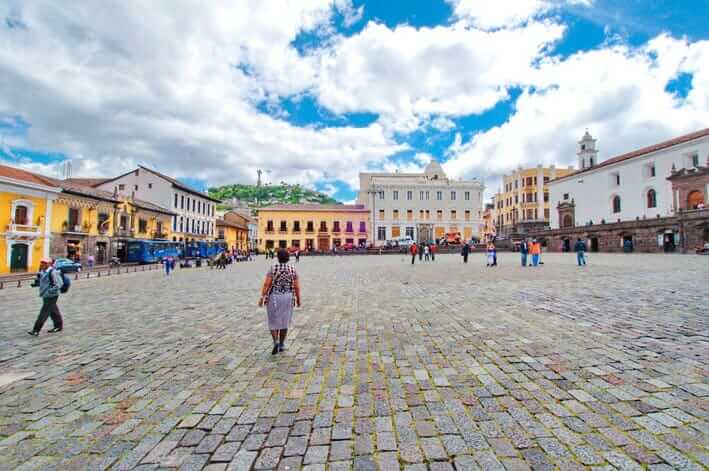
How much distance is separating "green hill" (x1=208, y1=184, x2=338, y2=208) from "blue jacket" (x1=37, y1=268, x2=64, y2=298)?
423 ft

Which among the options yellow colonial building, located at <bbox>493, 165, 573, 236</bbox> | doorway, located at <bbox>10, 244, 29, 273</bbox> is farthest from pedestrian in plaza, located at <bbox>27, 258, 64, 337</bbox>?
yellow colonial building, located at <bbox>493, 165, 573, 236</bbox>

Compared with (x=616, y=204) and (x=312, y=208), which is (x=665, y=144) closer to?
(x=616, y=204)

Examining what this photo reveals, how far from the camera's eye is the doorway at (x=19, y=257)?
23938 mm

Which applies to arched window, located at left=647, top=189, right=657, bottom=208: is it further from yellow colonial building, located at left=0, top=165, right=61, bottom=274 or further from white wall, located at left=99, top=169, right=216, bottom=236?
yellow colonial building, located at left=0, top=165, right=61, bottom=274

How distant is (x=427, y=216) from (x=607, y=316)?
49.5 meters

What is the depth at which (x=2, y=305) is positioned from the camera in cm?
1034

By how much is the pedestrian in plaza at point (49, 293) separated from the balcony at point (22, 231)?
24022 millimetres

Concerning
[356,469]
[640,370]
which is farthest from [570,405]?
→ [356,469]

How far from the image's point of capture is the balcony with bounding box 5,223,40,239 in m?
23.2

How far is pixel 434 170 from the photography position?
62.2 meters

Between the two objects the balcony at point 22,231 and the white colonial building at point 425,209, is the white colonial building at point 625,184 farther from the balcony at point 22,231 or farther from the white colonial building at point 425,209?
the balcony at point 22,231

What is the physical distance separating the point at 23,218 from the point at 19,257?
113 inches

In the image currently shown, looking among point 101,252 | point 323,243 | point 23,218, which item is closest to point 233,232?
point 323,243

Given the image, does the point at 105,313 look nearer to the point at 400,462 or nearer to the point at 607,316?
the point at 400,462
